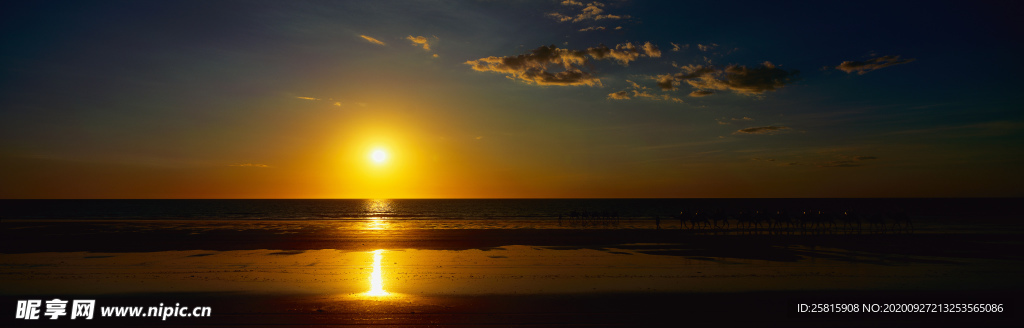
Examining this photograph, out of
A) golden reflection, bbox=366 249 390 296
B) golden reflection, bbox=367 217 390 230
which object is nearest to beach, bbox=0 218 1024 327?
Answer: golden reflection, bbox=366 249 390 296

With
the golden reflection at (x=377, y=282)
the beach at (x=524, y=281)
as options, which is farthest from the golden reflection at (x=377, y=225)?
the golden reflection at (x=377, y=282)

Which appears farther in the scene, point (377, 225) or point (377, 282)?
point (377, 225)

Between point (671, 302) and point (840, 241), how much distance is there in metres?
21.7

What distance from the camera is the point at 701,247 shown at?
25.2m

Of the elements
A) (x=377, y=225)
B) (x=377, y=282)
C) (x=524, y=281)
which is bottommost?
(x=377, y=282)

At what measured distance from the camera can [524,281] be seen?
50.0 ft

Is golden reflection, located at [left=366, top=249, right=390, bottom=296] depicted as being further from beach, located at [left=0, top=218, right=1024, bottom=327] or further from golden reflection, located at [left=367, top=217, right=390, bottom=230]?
golden reflection, located at [left=367, top=217, right=390, bottom=230]

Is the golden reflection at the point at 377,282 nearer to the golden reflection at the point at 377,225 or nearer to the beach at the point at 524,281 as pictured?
the beach at the point at 524,281

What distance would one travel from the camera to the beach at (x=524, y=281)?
11.2 metres

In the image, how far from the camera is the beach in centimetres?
1116

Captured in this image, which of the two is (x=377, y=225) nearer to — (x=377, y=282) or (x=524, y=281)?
(x=377, y=282)

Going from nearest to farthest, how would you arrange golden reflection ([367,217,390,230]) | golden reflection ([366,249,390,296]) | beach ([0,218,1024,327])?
1. beach ([0,218,1024,327])
2. golden reflection ([366,249,390,296])
3. golden reflection ([367,217,390,230])

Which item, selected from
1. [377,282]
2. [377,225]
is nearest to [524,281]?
[377,282]

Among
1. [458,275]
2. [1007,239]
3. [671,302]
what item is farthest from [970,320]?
[1007,239]
